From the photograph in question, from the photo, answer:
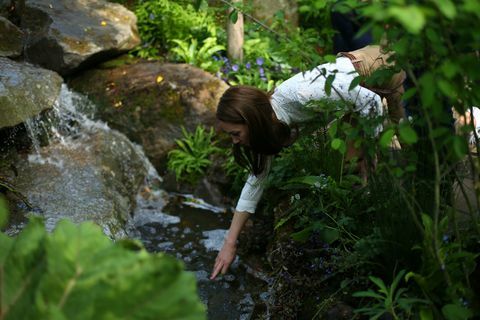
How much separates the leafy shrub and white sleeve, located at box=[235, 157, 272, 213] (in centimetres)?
225

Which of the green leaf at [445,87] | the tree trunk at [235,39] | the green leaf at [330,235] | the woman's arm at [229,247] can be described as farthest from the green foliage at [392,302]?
the tree trunk at [235,39]

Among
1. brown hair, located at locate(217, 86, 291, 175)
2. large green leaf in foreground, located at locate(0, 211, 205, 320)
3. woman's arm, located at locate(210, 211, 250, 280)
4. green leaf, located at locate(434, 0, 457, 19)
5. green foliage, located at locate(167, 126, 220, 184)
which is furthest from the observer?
green foliage, located at locate(167, 126, 220, 184)

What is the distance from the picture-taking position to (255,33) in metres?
6.85

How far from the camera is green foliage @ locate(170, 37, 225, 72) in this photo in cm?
609

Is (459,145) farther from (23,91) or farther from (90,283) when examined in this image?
(23,91)

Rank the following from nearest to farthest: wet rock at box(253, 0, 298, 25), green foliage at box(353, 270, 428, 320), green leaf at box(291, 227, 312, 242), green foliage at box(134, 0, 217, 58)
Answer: green foliage at box(353, 270, 428, 320), green leaf at box(291, 227, 312, 242), green foliage at box(134, 0, 217, 58), wet rock at box(253, 0, 298, 25)

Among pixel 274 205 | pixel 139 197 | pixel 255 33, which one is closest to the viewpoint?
pixel 274 205

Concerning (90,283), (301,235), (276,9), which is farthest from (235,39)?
(90,283)

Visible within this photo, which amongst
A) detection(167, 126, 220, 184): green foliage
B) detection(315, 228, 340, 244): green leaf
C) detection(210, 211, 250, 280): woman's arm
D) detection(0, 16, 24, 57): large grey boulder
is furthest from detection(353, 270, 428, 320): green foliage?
detection(0, 16, 24, 57): large grey boulder

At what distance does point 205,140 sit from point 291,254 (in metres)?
2.51

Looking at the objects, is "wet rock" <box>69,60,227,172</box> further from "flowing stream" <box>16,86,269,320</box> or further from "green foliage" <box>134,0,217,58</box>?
"green foliage" <box>134,0,217,58</box>

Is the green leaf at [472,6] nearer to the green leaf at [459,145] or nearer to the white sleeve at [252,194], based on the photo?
the green leaf at [459,145]

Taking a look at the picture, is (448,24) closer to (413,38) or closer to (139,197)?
(413,38)

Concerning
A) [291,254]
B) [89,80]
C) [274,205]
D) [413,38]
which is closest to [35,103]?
[89,80]
